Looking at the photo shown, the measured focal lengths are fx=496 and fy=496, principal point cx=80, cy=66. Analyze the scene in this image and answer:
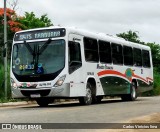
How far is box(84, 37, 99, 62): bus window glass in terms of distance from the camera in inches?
829

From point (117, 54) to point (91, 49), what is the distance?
3356 millimetres

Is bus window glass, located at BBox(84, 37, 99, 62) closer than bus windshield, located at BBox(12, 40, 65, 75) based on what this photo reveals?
No

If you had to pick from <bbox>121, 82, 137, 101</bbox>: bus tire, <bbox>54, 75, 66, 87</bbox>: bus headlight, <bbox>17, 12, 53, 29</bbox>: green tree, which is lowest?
<bbox>121, 82, 137, 101</bbox>: bus tire

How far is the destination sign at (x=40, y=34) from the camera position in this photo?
64.5 feet

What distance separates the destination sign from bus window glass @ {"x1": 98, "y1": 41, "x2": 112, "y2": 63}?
3368mm

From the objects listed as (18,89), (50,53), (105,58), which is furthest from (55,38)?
(105,58)

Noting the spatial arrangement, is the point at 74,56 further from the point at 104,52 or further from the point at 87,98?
the point at 104,52

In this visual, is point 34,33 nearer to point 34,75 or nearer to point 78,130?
point 34,75

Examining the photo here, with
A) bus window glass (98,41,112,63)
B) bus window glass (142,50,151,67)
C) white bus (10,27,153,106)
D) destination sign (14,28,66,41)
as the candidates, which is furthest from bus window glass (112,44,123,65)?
destination sign (14,28,66,41)

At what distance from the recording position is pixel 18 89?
19.8 metres

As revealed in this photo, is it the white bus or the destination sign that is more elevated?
the destination sign

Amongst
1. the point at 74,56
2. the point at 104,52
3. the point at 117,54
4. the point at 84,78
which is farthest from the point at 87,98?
the point at 117,54

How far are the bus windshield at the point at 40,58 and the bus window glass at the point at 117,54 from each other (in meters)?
5.38

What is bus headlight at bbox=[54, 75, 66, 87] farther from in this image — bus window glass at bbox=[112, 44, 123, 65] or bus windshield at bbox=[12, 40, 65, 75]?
bus window glass at bbox=[112, 44, 123, 65]
